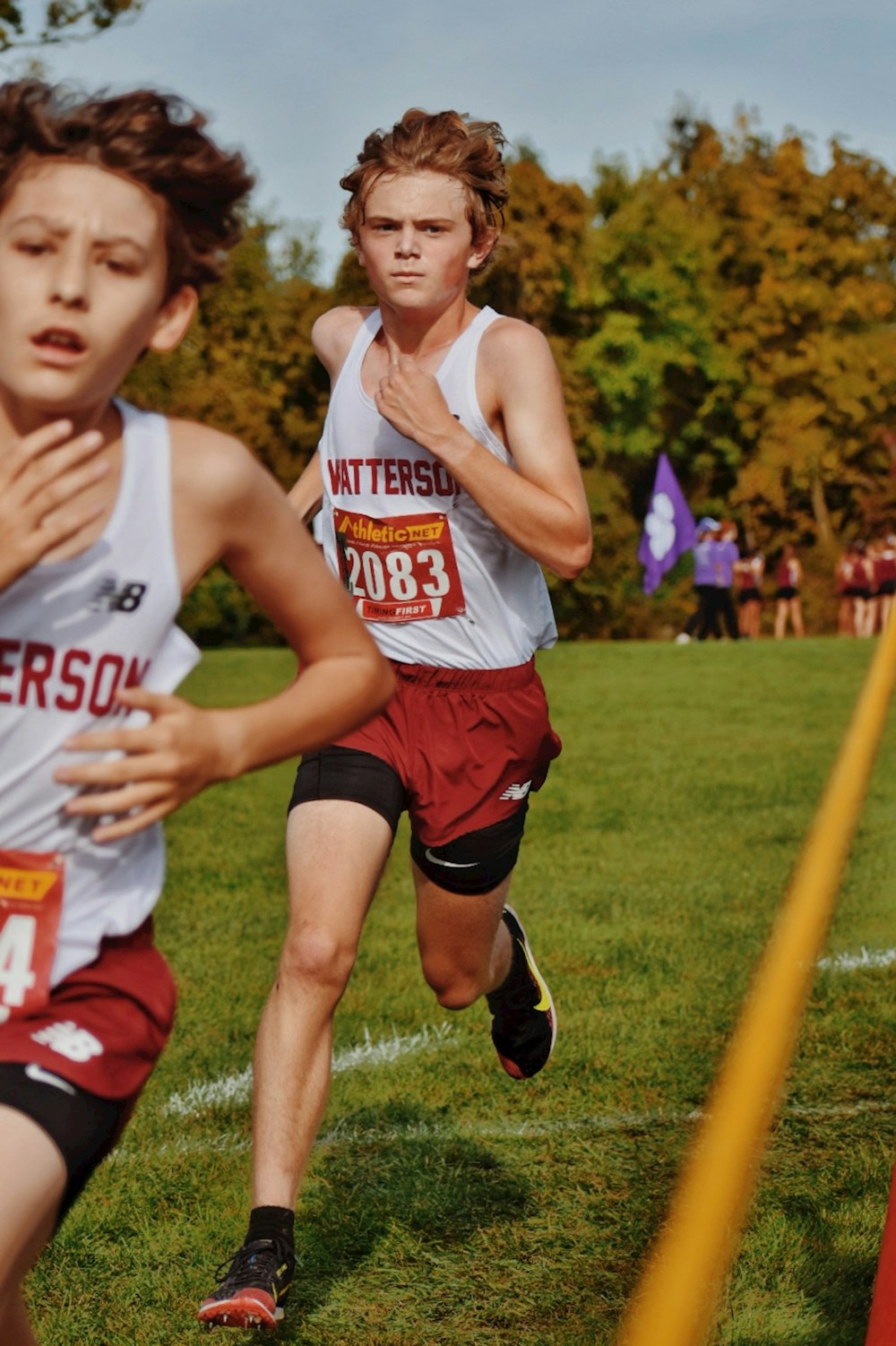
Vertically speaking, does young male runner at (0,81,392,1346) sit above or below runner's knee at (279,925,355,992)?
above

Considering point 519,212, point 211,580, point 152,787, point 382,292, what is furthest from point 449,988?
point 519,212

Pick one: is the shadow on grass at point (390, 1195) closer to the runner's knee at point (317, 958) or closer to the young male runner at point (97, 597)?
the runner's knee at point (317, 958)

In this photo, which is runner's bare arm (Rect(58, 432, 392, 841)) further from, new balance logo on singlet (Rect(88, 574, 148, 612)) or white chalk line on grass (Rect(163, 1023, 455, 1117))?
white chalk line on grass (Rect(163, 1023, 455, 1117))

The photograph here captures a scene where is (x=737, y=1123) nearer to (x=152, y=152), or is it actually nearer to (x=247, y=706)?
(x=247, y=706)

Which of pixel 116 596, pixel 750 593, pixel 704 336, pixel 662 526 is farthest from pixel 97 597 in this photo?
pixel 704 336

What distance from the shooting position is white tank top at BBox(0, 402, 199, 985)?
261cm

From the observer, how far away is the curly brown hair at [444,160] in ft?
15.4

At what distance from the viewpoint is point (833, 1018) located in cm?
683

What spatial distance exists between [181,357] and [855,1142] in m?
45.2

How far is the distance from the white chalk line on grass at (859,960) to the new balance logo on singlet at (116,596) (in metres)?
5.61

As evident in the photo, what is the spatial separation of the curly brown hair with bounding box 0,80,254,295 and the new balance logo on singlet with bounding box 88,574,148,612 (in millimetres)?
446

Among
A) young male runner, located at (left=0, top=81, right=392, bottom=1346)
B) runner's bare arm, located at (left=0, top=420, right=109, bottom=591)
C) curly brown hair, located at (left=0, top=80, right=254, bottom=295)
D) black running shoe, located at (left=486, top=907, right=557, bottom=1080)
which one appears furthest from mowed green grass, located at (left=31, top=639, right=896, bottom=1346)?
curly brown hair, located at (left=0, top=80, right=254, bottom=295)

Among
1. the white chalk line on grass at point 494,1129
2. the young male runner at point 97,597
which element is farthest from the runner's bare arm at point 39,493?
the white chalk line on grass at point 494,1129

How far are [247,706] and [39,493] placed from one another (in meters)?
0.46
